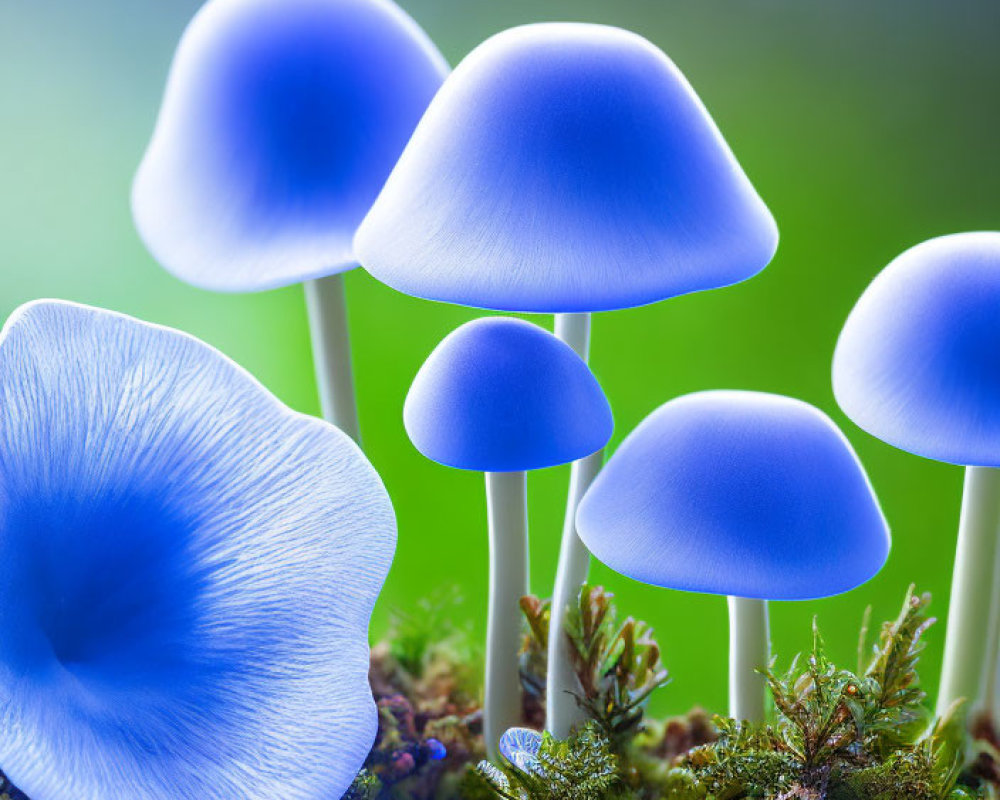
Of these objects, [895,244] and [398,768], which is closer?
[398,768]

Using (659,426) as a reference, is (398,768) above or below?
below

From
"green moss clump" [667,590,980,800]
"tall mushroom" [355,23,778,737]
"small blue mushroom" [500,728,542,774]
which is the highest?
"tall mushroom" [355,23,778,737]

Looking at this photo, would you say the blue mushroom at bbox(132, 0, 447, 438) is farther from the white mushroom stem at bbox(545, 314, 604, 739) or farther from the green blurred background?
the green blurred background

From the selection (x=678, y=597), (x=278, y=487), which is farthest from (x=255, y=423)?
(x=678, y=597)

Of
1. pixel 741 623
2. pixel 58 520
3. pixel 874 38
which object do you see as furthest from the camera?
pixel 874 38

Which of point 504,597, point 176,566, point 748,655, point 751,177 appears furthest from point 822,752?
point 751,177

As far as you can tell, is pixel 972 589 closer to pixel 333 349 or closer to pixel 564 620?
pixel 564 620

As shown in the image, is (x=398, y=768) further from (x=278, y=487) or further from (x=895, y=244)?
(x=895, y=244)

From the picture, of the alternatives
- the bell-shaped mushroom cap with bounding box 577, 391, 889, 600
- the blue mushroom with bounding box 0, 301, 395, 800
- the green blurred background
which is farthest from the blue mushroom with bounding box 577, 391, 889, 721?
the green blurred background

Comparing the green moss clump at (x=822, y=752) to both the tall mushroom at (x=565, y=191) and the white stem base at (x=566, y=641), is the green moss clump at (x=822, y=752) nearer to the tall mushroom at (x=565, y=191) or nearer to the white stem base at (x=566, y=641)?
the white stem base at (x=566, y=641)
